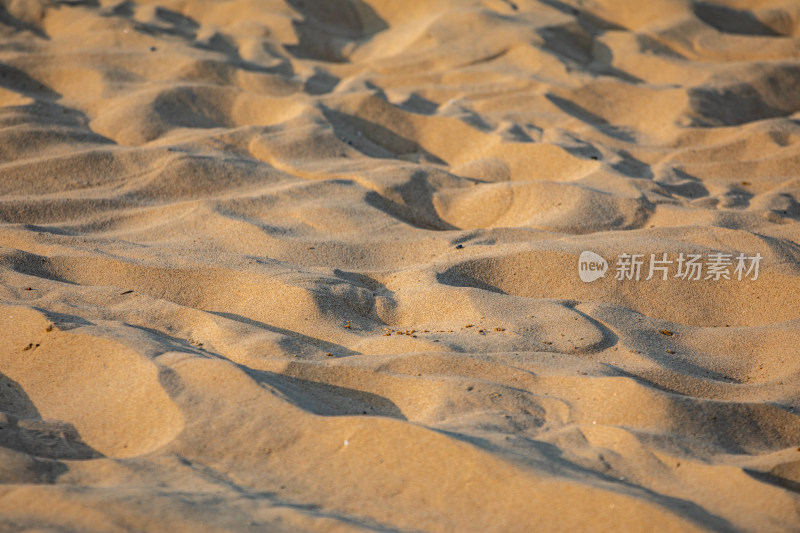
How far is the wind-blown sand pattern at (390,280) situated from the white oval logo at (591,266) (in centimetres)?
2

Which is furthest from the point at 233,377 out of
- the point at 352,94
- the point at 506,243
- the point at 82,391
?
the point at 352,94

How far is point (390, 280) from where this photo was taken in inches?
92.7

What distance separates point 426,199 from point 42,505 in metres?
2.00

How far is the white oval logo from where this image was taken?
235 cm

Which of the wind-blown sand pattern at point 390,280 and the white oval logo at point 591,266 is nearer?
the wind-blown sand pattern at point 390,280

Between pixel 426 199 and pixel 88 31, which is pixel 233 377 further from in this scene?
pixel 88 31

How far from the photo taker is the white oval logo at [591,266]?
2.35 metres

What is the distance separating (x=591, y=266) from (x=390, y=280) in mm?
661

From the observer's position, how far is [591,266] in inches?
92.9

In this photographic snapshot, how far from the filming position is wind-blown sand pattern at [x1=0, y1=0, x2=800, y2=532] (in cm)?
141

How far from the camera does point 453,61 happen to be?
442 cm

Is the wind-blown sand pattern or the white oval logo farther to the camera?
the white oval logo

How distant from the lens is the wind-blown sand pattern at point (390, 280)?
1.41 meters

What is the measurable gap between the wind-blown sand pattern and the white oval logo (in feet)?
0.08
